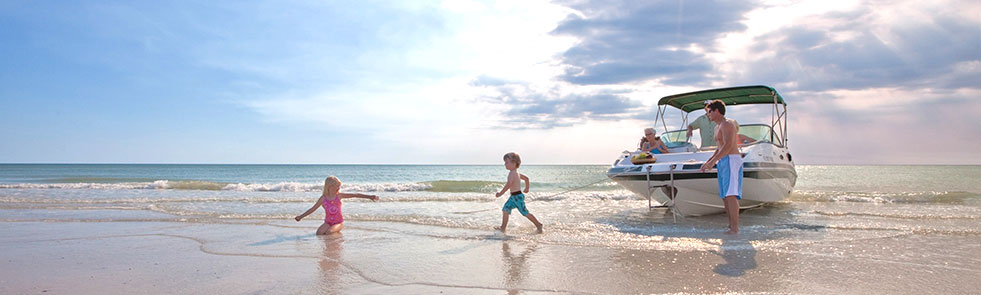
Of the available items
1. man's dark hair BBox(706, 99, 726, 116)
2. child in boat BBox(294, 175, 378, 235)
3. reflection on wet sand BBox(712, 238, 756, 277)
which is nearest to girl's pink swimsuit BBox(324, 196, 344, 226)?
child in boat BBox(294, 175, 378, 235)

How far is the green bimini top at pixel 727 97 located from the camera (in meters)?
10.6

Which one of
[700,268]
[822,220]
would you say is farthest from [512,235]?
[822,220]

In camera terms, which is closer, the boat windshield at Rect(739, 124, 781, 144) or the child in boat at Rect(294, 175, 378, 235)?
the child in boat at Rect(294, 175, 378, 235)

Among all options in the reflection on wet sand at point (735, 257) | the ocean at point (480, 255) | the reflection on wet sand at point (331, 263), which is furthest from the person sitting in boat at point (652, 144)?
the reflection on wet sand at point (331, 263)

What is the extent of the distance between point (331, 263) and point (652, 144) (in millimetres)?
7069

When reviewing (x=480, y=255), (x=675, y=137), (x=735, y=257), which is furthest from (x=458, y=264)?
(x=675, y=137)

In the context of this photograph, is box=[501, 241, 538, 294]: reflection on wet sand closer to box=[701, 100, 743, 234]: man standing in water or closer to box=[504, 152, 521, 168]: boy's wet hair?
box=[504, 152, 521, 168]: boy's wet hair

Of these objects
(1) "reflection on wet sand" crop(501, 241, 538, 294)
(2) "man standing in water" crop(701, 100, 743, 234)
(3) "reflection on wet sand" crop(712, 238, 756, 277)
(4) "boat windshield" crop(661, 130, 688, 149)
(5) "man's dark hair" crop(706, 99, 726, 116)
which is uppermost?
(5) "man's dark hair" crop(706, 99, 726, 116)

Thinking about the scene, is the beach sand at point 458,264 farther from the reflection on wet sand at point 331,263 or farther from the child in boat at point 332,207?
the child in boat at point 332,207

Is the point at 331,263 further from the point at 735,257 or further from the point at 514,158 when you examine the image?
the point at 735,257

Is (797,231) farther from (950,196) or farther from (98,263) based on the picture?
(950,196)

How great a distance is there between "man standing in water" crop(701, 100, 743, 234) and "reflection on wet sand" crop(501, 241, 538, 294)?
2780 millimetres

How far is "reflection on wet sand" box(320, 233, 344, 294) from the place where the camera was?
365 centimetres

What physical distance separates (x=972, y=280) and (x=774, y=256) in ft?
4.56
